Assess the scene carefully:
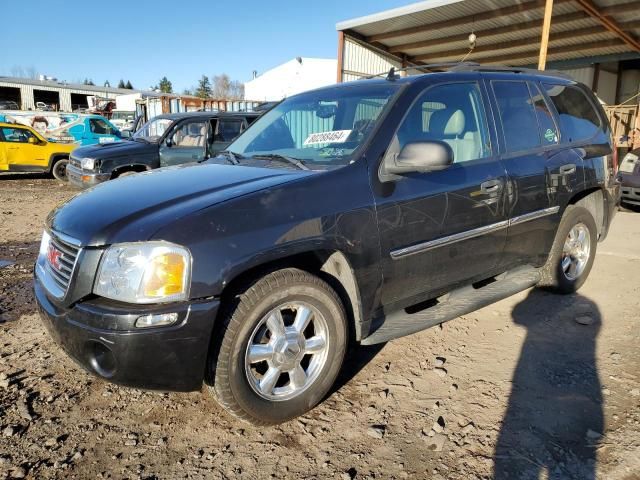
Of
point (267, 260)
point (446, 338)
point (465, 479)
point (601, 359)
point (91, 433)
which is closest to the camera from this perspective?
point (465, 479)

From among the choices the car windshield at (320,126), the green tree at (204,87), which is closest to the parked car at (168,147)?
the car windshield at (320,126)

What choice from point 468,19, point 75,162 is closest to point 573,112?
point 75,162

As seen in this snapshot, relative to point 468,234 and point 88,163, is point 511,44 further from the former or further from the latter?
point 468,234

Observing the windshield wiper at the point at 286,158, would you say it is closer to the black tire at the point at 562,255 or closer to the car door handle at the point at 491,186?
the car door handle at the point at 491,186

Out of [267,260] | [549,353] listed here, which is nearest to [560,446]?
[549,353]

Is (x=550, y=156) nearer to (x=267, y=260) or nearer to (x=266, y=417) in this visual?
(x=267, y=260)

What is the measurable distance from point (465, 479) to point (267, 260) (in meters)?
1.37

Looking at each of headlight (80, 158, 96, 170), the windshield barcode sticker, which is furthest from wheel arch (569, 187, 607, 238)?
headlight (80, 158, 96, 170)

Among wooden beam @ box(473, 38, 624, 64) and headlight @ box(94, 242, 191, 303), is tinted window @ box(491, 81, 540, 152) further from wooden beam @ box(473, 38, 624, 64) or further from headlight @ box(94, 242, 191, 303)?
wooden beam @ box(473, 38, 624, 64)

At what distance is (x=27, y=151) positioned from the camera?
1377 centimetres

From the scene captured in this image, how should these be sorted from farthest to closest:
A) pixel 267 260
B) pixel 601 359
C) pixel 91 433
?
pixel 601 359, pixel 91 433, pixel 267 260

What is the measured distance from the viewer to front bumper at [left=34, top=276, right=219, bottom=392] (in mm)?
2221

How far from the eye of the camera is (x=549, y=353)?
3480 mm

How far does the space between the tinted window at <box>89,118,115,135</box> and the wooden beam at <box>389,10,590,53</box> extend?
10375 mm
